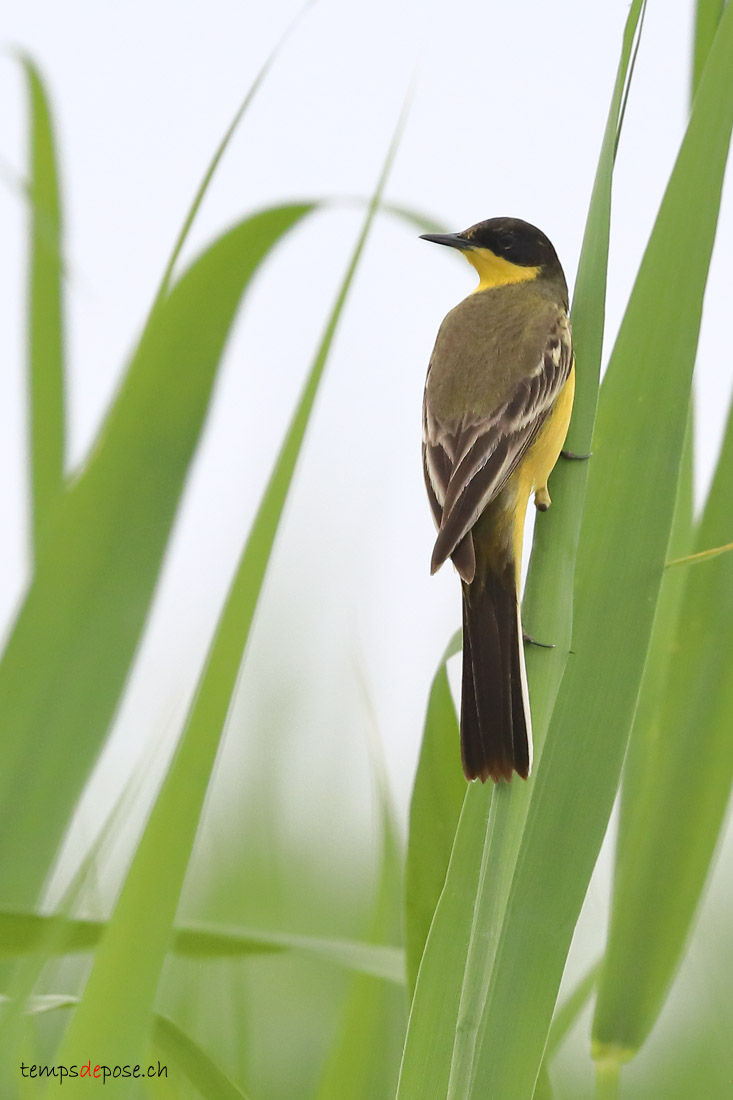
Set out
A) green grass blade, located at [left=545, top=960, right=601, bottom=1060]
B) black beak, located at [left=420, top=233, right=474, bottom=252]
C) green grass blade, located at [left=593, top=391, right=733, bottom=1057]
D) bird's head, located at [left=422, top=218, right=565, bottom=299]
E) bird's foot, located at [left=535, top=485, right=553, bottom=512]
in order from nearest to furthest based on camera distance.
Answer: green grass blade, located at [left=593, top=391, right=733, bottom=1057] → green grass blade, located at [left=545, top=960, right=601, bottom=1060] → bird's foot, located at [left=535, top=485, right=553, bottom=512] → black beak, located at [left=420, top=233, right=474, bottom=252] → bird's head, located at [left=422, top=218, right=565, bottom=299]

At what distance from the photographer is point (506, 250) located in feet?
9.43

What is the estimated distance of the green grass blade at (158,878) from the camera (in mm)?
1073

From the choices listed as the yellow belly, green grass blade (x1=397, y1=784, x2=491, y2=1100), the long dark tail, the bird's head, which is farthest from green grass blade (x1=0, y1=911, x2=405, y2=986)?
the bird's head

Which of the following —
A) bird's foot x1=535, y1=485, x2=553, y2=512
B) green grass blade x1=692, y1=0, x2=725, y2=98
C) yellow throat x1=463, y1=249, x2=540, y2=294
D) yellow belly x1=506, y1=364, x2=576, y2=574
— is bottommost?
bird's foot x1=535, y1=485, x2=553, y2=512

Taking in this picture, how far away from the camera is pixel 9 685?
1367 mm

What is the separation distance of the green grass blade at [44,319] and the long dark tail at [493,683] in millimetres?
714

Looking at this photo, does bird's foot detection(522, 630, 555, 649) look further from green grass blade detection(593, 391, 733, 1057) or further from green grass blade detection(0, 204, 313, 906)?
green grass blade detection(0, 204, 313, 906)

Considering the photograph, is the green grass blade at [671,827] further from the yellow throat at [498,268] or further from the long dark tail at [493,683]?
the yellow throat at [498,268]

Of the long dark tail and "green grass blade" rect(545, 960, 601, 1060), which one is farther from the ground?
the long dark tail

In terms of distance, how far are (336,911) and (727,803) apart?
2178mm

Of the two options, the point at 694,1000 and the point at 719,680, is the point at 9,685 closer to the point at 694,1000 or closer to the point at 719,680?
the point at 719,680

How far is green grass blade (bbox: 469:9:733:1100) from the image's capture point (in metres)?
1.20

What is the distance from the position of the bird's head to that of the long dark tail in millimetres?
1308

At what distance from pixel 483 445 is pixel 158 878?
3.92 ft
